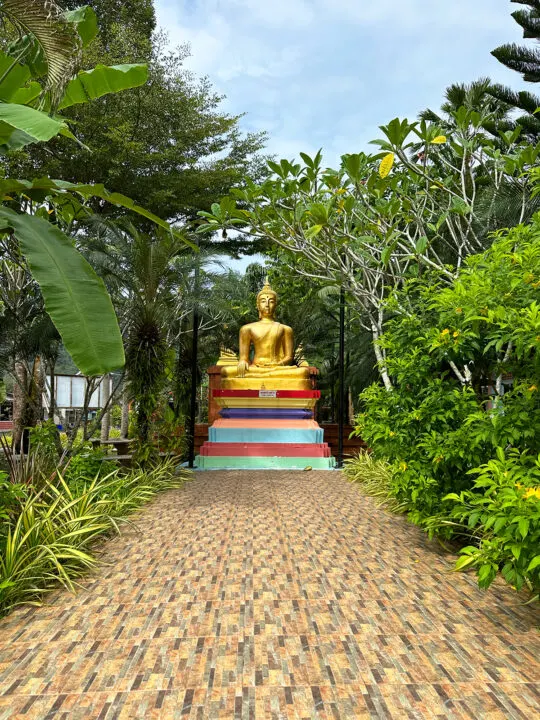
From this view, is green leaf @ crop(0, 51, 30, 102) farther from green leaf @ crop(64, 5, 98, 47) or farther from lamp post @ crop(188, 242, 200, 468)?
lamp post @ crop(188, 242, 200, 468)

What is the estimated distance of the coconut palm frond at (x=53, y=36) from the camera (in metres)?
2.79

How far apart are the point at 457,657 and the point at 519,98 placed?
1109 cm

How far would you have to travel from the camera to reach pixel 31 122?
2.55 m

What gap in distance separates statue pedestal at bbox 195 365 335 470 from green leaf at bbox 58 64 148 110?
5.98 meters

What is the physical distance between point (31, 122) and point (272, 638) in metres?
2.80

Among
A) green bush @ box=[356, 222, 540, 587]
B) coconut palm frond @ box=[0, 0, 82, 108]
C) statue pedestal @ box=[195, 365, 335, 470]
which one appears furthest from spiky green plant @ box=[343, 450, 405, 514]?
coconut palm frond @ box=[0, 0, 82, 108]

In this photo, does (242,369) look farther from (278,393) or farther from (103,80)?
(103,80)

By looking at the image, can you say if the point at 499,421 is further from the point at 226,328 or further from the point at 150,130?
the point at 226,328

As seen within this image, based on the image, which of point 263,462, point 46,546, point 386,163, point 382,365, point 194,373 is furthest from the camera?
point 263,462

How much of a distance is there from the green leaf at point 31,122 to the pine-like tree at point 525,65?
999 centimetres

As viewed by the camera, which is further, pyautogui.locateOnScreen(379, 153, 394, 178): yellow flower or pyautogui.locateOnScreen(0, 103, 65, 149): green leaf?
pyautogui.locateOnScreen(379, 153, 394, 178): yellow flower

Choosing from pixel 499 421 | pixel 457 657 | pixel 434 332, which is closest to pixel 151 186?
pixel 434 332

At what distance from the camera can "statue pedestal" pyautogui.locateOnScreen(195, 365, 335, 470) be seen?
8742 millimetres

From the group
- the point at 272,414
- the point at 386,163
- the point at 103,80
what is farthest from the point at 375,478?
the point at 103,80
